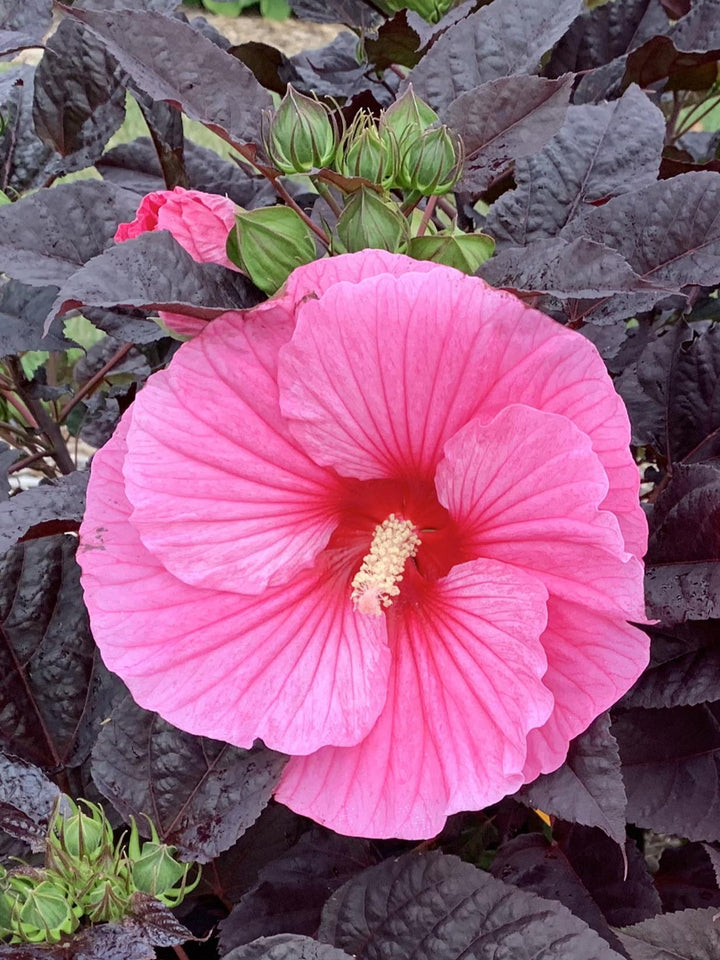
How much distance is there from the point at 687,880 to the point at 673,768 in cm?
30

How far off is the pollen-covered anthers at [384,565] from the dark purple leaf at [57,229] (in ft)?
1.05

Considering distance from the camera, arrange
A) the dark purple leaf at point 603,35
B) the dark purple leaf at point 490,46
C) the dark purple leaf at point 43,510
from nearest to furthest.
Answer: the dark purple leaf at point 43,510
the dark purple leaf at point 490,46
the dark purple leaf at point 603,35

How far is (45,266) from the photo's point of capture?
2.67 feet

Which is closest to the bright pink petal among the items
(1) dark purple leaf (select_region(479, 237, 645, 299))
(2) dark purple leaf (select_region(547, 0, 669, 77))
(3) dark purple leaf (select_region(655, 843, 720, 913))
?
(1) dark purple leaf (select_region(479, 237, 645, 299))

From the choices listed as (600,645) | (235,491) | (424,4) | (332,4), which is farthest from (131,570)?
(332,4)

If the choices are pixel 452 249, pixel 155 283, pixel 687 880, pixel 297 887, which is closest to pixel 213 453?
pixel 155 283

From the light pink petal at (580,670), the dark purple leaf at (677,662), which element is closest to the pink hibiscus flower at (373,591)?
the light pink petal at (580,670)

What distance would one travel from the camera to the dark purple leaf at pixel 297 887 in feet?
2.96

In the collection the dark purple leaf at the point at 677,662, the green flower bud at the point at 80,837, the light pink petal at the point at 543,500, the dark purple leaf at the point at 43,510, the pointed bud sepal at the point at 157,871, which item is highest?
the light pink petal at the point at 543,500

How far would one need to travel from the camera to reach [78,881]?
0.72 meters

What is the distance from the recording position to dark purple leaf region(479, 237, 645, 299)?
703 millimetres

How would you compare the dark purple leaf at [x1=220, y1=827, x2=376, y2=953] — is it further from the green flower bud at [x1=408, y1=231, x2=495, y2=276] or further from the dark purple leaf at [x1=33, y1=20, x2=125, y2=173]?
the dark purple leaf at [x1=33, y1=20, x2=125, y2=173]

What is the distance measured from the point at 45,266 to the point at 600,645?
0.52m

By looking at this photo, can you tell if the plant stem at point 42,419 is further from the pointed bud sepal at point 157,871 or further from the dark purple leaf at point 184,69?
the pointed bud sepal at point 157,871
